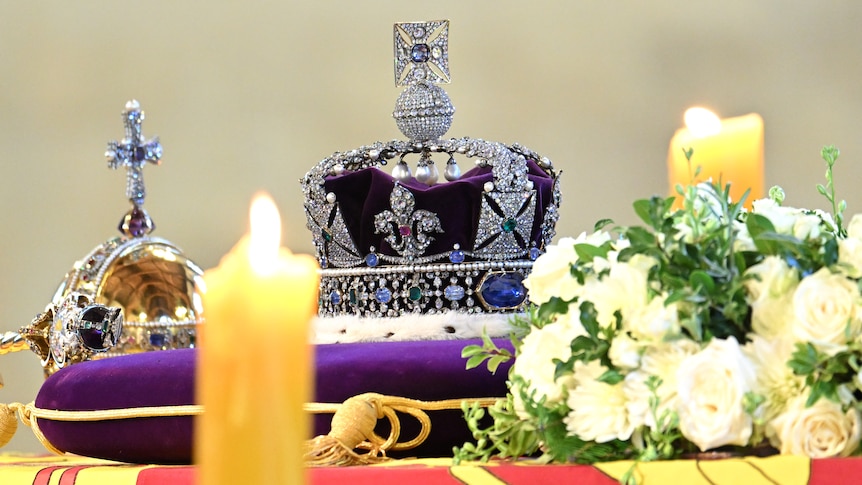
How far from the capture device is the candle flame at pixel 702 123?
0.74 meters

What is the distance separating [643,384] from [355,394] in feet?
1.05

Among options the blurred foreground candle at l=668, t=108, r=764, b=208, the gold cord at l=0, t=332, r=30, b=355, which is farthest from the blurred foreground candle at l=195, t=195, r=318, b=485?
the gold cord at l=0, t=332, r=30, b=355

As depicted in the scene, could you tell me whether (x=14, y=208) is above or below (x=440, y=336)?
above

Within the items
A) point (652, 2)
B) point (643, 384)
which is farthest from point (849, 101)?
point (643, 384)

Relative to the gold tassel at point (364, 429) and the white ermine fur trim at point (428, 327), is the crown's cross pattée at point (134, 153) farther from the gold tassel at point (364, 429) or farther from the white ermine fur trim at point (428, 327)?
the gold tassel at point (364, 429)

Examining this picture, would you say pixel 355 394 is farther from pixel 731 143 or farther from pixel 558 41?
pixel 558 41

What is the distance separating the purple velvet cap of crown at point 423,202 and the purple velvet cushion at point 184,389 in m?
0.17

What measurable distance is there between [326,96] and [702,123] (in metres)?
1.52

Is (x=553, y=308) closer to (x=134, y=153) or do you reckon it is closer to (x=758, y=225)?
(x=758, y=225)

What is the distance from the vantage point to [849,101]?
2.08 m

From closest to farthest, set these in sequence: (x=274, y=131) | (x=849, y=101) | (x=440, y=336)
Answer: (x=440, y=336), (x=849, y=101), (x=274, y=131)

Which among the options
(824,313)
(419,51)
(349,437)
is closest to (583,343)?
(824,313)

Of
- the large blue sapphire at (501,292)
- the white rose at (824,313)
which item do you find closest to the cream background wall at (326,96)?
the large blue sapphire at (501,292)

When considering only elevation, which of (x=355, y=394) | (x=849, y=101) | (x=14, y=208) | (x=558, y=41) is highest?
(x=558, y=41)
